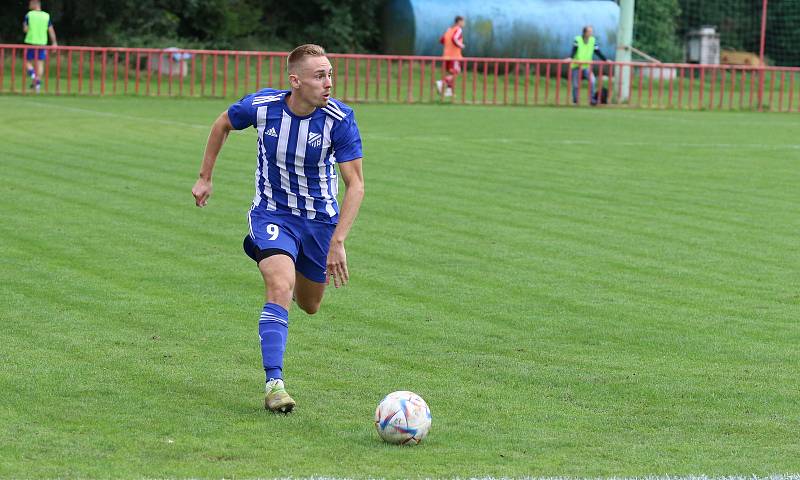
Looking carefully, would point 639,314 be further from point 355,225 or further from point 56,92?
point 56,92

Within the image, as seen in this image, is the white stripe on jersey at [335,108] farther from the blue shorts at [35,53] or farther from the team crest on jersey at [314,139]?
the blue shorts at [35,53]

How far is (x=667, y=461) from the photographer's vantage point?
6.22 meters

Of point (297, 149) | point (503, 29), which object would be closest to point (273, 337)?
point (297, 149)

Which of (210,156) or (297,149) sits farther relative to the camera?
(210,156)

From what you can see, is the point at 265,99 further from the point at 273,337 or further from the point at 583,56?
the point at 583,56

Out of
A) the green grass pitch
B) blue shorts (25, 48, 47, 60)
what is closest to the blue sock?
the green grass pitch

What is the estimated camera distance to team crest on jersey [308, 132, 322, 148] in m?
7.47

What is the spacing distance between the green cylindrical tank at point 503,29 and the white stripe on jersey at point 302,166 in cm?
3470

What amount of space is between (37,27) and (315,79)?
2656 cm

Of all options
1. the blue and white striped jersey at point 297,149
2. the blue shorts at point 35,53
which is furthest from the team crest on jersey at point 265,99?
the blue shorts at point 35,53

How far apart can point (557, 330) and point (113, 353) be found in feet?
9.30

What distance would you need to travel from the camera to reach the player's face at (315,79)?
7305mm

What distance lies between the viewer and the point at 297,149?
749 cm

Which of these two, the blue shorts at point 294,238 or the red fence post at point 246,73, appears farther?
the red fence post at point 246,73
